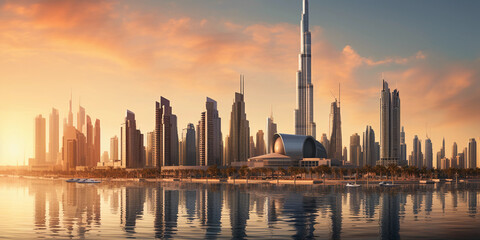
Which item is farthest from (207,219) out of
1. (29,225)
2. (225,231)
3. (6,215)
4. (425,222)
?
(6,215)

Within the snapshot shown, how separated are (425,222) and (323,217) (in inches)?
629

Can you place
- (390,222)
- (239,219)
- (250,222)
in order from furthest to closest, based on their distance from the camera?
(239,219), (250,222), (390,222)

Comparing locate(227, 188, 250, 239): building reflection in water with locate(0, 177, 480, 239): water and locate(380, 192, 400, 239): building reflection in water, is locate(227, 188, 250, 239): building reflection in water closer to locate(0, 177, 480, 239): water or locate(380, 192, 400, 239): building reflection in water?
locate(0, 177, 480, 239): water

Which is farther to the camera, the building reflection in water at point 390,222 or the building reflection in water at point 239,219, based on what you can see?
the building reflection in water at point 239,219

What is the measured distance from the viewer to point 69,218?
87.1 metres

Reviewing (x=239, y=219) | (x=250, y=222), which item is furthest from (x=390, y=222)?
(x=239, y=219)

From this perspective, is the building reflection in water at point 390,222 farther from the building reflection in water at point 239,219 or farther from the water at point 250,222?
the building reflection in water at point 239,219

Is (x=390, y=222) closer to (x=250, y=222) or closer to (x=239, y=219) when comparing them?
(x=250, y=222)

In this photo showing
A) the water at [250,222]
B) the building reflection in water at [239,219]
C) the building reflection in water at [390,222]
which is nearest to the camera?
the building reflection in water at [390,222]

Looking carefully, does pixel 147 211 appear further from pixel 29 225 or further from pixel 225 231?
pixel 225 231

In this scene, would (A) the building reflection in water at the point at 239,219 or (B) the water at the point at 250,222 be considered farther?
(A) the building reflection in water at the point at 239,219

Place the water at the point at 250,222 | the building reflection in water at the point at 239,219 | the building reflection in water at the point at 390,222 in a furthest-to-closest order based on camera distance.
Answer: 1. the building reflection in water at the point at 239,219
2. the water at the point at 250,222
3. the building reflection in water at the point at 390,222

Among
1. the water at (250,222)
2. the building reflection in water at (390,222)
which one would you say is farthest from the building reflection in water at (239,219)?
the building reflection in water at (390,222)

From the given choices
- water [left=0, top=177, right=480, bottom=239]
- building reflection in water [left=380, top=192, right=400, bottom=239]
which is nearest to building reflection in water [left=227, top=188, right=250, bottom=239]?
water [left=0, top=177, right=480, bottom=239]
